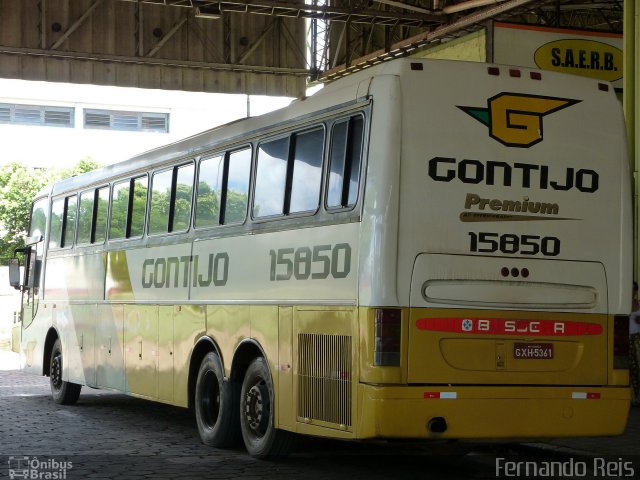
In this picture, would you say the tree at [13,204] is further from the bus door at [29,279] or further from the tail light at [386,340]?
the tail light at [386,340]

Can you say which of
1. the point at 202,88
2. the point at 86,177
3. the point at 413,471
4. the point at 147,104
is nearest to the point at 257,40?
the point at 202,88

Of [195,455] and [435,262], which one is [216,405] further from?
[435,262]

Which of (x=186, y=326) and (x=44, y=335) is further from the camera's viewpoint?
(x=44, y=335)

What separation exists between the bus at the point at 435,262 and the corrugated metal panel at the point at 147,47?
1519cm

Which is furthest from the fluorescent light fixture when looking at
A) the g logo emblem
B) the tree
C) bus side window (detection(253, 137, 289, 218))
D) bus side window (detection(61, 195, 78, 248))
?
the tree

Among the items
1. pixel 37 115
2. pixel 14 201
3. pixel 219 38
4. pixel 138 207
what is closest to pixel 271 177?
pixel 138 207

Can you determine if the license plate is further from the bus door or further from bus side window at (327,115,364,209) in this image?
the bus door

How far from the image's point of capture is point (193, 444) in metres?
13.0

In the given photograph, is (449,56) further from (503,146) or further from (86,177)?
(503,146)

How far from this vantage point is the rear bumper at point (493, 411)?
948 centimetres

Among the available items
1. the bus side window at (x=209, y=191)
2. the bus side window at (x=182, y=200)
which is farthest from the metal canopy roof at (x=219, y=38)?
the bus side window at (x=209, y=191)

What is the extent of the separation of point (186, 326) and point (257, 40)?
15961mm

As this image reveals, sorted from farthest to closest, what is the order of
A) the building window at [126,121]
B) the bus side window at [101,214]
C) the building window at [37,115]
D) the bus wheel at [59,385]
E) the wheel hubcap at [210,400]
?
the building window at [126,121] → the building window at [37,115] → the bus wheel at [59,385] → the bus side window at [101,214] → the wheel hubcap at [210,400]

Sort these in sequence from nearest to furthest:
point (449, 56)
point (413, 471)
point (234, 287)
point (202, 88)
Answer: point (413, 471) → point (234, 287) → point (449, 56) → point (202, 88)
